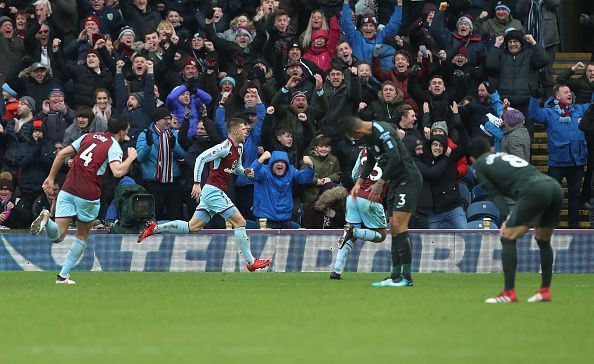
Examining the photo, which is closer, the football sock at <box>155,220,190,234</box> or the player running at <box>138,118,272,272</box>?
the player running at <box>138,118,272,272</box>

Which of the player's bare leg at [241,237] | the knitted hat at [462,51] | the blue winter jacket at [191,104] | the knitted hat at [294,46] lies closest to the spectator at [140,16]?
the blue winter jacket at [191,104]

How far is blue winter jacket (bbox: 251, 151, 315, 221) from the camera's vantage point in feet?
74.9

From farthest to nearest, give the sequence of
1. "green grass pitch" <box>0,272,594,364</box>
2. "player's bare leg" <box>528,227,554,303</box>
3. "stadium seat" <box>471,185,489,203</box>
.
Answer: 1. "stadium seat" <box>471,185,489,203</box>
2. "player's bare leg" <box>528,227,554,303</box>
3. "green grass pitch" <box>0,272,594,364</box>

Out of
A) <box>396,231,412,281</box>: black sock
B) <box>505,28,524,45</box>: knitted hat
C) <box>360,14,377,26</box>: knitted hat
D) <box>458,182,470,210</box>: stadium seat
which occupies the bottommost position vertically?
<box>396,231,412,281</box>: black sock

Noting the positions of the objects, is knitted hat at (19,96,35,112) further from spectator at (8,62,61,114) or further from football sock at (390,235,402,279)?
football sock at (390,235,402,279)

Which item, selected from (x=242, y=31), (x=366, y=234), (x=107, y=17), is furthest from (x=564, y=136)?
(x=107, y=17)

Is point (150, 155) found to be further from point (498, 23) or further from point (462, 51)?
point (498, 23)

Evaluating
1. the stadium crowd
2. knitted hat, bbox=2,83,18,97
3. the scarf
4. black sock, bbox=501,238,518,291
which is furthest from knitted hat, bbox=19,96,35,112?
black sock, bbox=501,238,518,291

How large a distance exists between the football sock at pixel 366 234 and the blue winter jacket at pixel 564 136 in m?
5.37

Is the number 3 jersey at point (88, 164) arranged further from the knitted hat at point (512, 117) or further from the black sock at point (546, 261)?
the knitted hat at point (512, 117)

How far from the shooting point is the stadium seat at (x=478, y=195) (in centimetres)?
2416

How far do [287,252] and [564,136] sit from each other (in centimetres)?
543

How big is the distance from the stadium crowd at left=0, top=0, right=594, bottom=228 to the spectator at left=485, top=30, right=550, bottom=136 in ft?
0.09

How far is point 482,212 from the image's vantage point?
23438 millimetres
